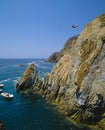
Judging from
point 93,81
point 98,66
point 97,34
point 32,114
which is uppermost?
point 97,34

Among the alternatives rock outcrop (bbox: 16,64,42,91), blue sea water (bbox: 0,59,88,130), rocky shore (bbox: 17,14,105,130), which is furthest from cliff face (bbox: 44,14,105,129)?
rock outcrop (bbox: 16,64,42,91)

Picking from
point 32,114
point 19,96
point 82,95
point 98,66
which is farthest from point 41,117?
point 19,96

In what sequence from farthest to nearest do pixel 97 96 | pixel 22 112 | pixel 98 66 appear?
pixel 22 112 → pixel 98 66 → pixel 97 96

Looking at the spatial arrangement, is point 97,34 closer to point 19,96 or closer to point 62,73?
point 62,73

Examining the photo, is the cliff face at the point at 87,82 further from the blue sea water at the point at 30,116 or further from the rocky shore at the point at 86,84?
the blue sea water at the point at 30,116

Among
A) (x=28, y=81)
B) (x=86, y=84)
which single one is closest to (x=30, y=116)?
(x=86, y=84)

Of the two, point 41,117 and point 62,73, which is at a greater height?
point 62,73

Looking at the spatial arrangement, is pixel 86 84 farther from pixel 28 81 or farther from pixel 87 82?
pixel 28 81

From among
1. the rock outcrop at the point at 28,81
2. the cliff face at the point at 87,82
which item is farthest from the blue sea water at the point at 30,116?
the rock outcrop at the point at 28,81
